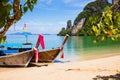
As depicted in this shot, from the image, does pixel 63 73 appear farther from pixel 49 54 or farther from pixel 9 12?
pixel 9 12

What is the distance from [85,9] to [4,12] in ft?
596

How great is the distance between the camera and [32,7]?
3105 mm

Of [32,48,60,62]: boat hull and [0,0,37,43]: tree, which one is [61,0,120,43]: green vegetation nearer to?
[0,0,37,43]: tree

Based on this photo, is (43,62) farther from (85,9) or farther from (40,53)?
(85,9)

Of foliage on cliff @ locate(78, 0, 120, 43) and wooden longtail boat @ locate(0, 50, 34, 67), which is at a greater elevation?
foliage on cliff @ locate(78, 0, 120, 43)

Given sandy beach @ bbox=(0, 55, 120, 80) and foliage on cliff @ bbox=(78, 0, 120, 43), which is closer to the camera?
foliage on cliff @ bbox=(78, 0, 120, 43)

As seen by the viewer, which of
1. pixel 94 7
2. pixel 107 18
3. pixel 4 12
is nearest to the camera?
pixel 4 12

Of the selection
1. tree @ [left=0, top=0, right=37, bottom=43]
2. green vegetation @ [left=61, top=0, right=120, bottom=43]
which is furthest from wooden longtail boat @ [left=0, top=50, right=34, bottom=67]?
tree @ [left=0, top=0, right=37, bottom=43]

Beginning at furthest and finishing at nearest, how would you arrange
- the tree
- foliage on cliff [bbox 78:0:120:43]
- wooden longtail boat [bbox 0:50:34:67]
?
wooden longtail boat [bbox 0:50:34:67], foliage on cliff [bbox 78:0:120:43], the tree

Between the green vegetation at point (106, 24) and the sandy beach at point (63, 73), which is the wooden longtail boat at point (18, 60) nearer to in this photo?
the sandy beach at point (63, 73)

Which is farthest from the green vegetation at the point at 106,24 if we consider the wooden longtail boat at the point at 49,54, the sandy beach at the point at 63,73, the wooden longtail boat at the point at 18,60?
the wooden longtail boat at the point at 49,54

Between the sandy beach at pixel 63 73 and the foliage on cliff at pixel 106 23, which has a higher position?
the foliage on cliff at pixel 106 23

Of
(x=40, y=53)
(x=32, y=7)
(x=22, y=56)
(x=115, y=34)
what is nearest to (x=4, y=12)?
(x=32, y=7)

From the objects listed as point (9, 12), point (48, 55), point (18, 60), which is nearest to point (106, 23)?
point (9, 12)
